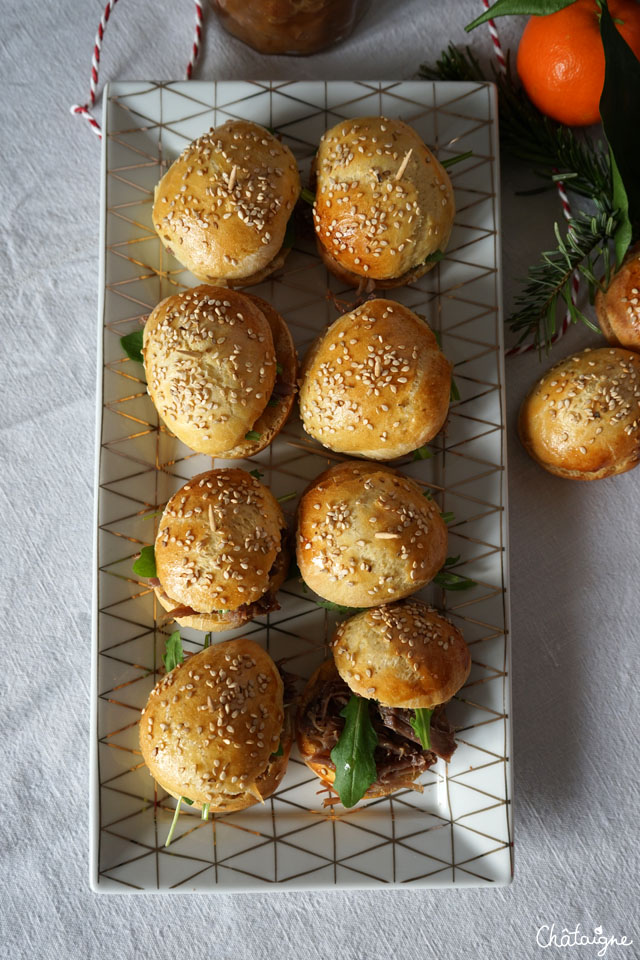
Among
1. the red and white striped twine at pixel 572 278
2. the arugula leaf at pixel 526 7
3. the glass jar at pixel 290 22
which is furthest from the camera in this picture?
the red and white striped twine at pixel 572 278

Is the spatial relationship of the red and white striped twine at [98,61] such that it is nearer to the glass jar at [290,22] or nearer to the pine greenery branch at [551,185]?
the glass jar at [290,22]

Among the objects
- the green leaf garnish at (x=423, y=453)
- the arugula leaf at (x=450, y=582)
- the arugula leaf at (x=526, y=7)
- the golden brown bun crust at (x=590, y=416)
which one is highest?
the arugula leaf at (x=526, y=7)

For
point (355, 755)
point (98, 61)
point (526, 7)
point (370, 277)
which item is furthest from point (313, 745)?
point (98, 61)

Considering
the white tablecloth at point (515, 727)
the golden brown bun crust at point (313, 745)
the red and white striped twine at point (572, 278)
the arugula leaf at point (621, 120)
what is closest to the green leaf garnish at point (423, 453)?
the white tablecloth at point (515, 727)

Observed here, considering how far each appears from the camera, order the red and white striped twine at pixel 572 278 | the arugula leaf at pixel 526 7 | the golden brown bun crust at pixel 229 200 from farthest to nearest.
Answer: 1. the red and white striped twine at pixel 572 278
2. the golden brown bun crust at pixel 229 200
3. the arugula leaf at pixel 526 7

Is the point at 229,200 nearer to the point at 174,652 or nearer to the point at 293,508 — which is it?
the point at 293,508

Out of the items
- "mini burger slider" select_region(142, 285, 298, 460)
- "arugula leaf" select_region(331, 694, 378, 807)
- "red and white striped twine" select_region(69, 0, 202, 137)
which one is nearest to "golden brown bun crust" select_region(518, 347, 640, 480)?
"mini burger slider" select_region(142, 285, 298, 460)

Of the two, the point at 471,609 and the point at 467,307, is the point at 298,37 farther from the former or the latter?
the point at 471,609
